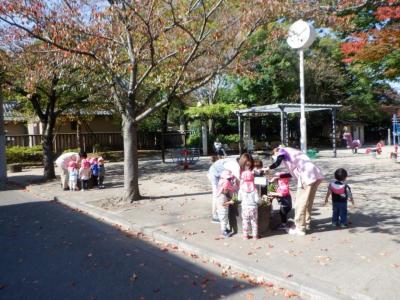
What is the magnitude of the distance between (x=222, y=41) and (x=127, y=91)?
2797 millimetres

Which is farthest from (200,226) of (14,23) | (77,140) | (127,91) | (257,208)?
(77,140)

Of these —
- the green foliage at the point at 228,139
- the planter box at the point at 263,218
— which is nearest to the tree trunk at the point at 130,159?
the planter box at the point at 263,218

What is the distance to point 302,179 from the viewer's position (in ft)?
21.8

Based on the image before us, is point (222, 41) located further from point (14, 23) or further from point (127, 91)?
point (14, 23)

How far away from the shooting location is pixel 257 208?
6629mm

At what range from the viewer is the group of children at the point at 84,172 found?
1328 centimetres

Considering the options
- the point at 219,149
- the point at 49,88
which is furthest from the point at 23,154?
the point at 219,149

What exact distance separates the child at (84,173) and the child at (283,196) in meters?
7.83

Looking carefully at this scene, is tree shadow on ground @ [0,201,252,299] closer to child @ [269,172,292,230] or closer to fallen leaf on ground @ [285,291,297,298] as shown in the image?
fallen leaf on ground @ [285,291,297,298]

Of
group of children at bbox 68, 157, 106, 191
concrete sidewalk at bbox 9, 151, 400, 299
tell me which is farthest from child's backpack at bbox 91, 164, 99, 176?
concrete sidewalk at bbox 9, 151, 400, 299

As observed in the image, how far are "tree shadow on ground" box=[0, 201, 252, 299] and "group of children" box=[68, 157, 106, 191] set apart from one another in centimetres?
472

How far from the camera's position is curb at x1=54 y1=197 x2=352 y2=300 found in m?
4.49

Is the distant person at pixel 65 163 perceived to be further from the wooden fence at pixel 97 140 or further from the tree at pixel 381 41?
the wooden fence at pixel 97 140

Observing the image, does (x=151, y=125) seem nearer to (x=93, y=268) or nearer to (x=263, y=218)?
(x=263, y=218)
